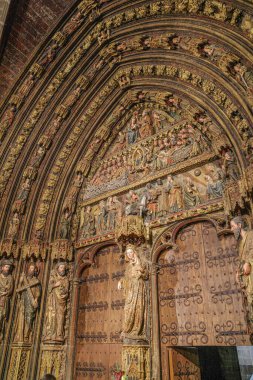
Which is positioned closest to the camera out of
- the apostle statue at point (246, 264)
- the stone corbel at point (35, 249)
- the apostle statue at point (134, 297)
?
the apostle statue at point (246, 264)

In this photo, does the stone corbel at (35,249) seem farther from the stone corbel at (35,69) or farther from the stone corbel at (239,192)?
the stone corbel at (239,192)

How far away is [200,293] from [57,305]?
10.3 feet

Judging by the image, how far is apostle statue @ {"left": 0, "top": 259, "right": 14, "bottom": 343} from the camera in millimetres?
5965

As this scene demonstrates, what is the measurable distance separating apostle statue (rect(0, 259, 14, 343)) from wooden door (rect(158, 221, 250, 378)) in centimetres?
325

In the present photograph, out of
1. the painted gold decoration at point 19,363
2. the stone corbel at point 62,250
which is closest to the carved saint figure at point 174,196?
the stone corbel at point 62,250

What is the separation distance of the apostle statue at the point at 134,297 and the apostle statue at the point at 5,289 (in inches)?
101

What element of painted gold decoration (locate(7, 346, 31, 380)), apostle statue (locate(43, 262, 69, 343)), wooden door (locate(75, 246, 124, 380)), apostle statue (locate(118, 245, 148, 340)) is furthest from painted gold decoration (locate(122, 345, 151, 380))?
Answer: painted gold decoration (locate(7, 346, 31, 380))

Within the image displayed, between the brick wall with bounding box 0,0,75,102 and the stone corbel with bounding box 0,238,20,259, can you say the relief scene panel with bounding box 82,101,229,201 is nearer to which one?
the stone corbel with bounding box 0,238,20,259

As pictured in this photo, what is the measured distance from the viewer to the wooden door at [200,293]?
14.9 ft

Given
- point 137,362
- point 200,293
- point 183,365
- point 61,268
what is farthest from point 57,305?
point 200,293

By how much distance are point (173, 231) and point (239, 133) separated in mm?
2149

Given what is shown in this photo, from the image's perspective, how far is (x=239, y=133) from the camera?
490 centimetres

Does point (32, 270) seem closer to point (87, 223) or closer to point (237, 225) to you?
point (87, 223)

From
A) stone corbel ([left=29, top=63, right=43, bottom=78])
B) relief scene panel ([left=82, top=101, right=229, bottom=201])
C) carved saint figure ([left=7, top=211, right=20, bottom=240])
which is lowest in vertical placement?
carved saint figure ([left=7, top=211, right=20, bottom=240])
